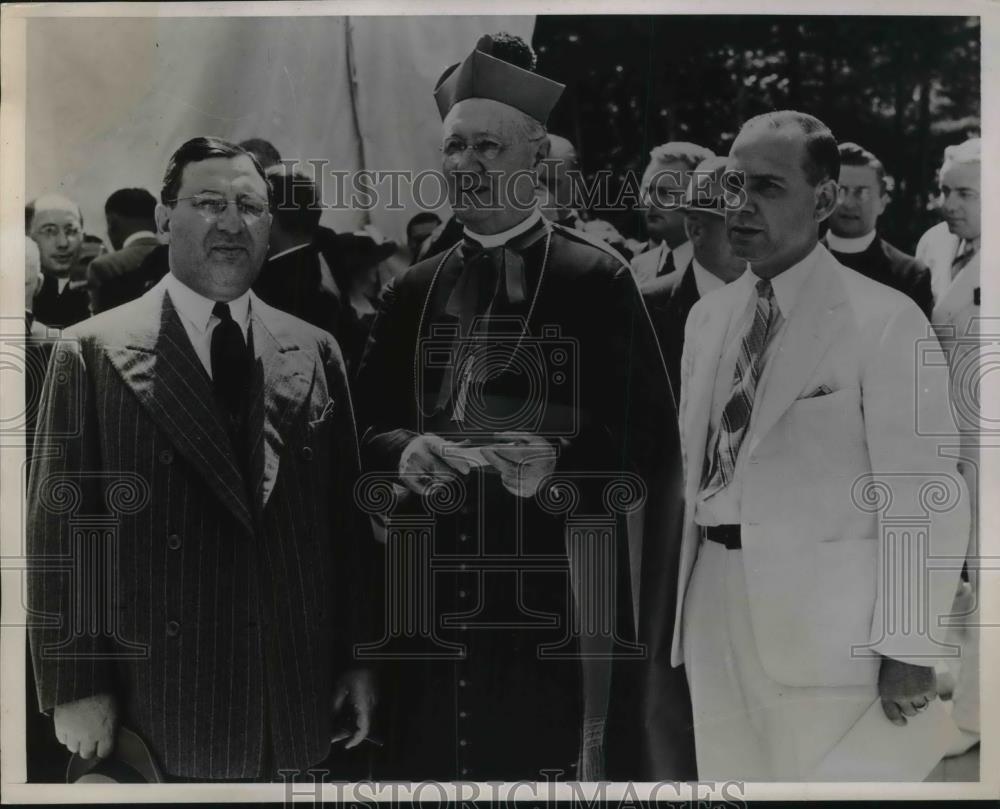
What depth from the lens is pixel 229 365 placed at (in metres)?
3.38

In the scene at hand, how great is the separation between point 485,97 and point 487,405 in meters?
0.99

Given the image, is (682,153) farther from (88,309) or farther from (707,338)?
(88,309)

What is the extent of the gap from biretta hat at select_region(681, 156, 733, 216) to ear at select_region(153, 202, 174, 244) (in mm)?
1664

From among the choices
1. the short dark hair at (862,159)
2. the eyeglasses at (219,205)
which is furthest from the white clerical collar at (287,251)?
the short dark hair at (862,159)

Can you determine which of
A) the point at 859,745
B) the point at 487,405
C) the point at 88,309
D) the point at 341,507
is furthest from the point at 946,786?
the point at 88,309

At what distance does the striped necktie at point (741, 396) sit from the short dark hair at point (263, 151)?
5.29 ft

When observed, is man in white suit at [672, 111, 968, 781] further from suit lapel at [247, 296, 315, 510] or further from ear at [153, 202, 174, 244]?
ear at [153, 202, 174, 244]

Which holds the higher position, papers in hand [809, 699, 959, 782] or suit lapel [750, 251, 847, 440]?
suit lapel [750, 251, 847, 440]

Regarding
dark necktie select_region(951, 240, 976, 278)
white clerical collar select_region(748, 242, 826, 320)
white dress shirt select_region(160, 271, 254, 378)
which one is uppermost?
dark necktie select_region(951, 240, 976, 278)

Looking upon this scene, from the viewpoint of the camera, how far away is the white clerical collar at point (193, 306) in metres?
3.40

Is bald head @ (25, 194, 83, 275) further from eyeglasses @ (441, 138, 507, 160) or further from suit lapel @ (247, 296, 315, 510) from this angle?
eyeglasses @ (441, 138, 507, 160)

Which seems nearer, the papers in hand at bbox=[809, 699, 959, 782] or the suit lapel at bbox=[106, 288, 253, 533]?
the suit lapel at bbox=[106, 288, 253, 533]

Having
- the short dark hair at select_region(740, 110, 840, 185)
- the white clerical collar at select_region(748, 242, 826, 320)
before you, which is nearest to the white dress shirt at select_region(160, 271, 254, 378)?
the white clerical collar at select_region(748, 242, 826, 320)

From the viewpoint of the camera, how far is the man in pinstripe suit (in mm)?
3365
